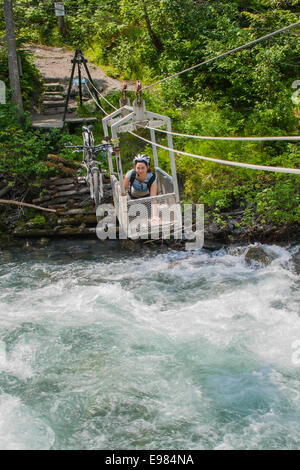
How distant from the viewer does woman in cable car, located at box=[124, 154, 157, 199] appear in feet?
27.8

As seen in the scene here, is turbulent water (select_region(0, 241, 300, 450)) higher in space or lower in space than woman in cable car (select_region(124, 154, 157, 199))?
lower

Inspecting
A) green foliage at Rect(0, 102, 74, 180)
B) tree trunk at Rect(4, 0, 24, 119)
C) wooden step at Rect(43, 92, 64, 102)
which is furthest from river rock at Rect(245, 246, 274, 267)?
wooden step at Rect(43, 92, 64, 102)

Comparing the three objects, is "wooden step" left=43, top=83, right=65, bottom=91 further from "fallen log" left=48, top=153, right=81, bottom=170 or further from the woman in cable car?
the woman in cable car

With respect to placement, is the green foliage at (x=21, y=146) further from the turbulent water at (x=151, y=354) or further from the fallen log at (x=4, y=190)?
the turbulent water at (x=151, y=354)

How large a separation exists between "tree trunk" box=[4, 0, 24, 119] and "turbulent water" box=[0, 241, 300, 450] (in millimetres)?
5155

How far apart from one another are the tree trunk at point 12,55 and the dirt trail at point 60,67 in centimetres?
342

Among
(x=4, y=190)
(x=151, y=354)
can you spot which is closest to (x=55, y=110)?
(x=4, y=190)

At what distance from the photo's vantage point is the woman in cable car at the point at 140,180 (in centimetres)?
848

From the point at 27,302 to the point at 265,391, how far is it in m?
4.36

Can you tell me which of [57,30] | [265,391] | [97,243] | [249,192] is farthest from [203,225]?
[57,30]

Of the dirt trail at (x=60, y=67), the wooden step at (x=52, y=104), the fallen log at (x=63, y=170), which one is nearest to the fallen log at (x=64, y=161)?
the fallen log at (x=63, y=170)

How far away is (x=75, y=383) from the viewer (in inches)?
240

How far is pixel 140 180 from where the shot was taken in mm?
8695

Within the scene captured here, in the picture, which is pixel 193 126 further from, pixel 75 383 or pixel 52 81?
pixel 75 383
